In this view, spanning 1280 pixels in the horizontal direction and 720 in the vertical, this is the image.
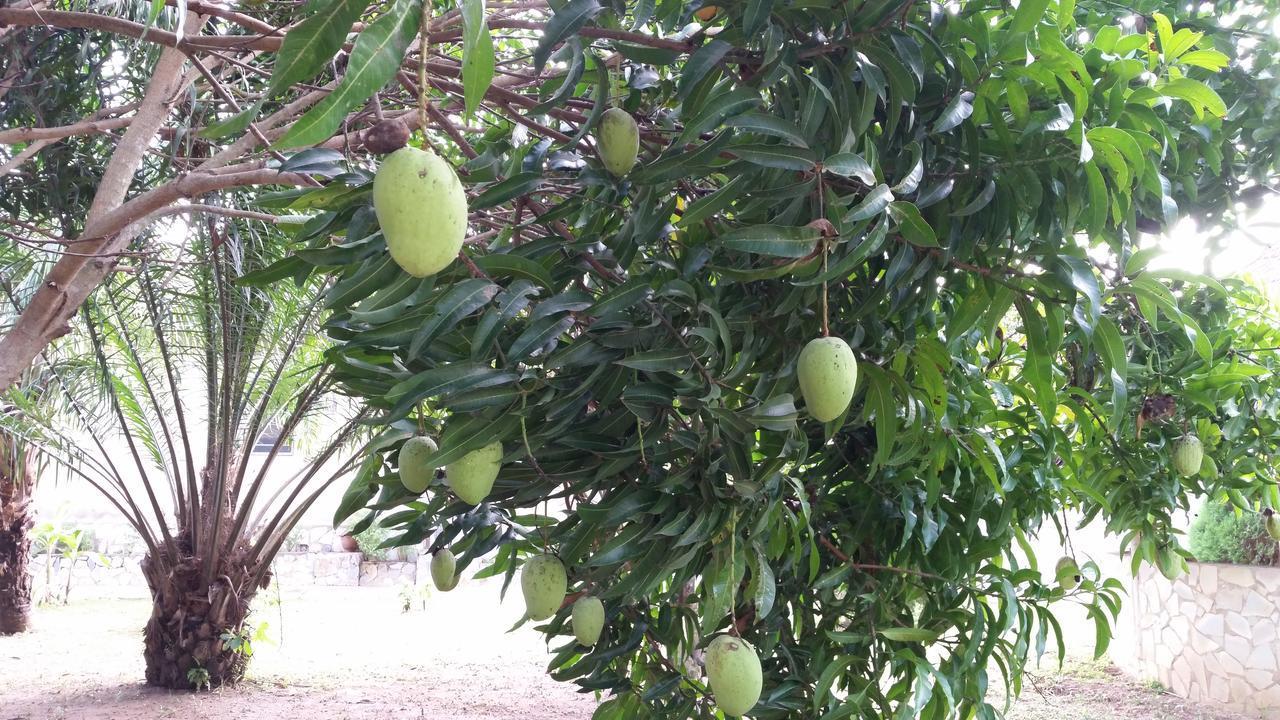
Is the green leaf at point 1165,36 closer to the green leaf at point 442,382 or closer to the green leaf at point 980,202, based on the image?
the green leaf at point 980,202

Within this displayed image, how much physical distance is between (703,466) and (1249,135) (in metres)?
1.63

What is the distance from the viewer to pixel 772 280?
1.69 meters

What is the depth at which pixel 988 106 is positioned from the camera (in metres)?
1.34

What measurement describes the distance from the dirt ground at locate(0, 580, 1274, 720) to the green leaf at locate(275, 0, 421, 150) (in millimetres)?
4667

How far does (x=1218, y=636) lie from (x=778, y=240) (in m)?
6.79

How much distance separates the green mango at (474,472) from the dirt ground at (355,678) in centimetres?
404

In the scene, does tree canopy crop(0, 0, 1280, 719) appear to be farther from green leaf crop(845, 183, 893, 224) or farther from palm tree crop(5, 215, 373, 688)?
palm tree crop(5, 215, 373, 688)

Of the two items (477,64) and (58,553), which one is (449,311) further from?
(58,553)

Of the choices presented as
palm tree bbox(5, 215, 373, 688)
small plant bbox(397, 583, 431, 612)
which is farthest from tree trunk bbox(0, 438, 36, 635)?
small plant bbox(397, 583, 431, 612)

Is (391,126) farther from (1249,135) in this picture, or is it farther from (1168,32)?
(1249,135)

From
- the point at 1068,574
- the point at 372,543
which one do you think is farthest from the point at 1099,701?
the point at 372,543

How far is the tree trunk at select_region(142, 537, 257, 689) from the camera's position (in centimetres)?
578

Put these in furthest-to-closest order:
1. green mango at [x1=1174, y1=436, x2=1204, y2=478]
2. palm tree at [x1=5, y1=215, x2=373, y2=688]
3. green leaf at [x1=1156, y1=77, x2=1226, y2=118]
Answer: palm tree at [x1=5, y1=215, x2=373, y2=688] < green mango at [x1=1174, y1=436, x2=1204, y2=478] < green leaf at [x1=1156, y1=77, x2=1226, y2=118]

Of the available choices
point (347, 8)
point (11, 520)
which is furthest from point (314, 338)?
point (347, 8)
